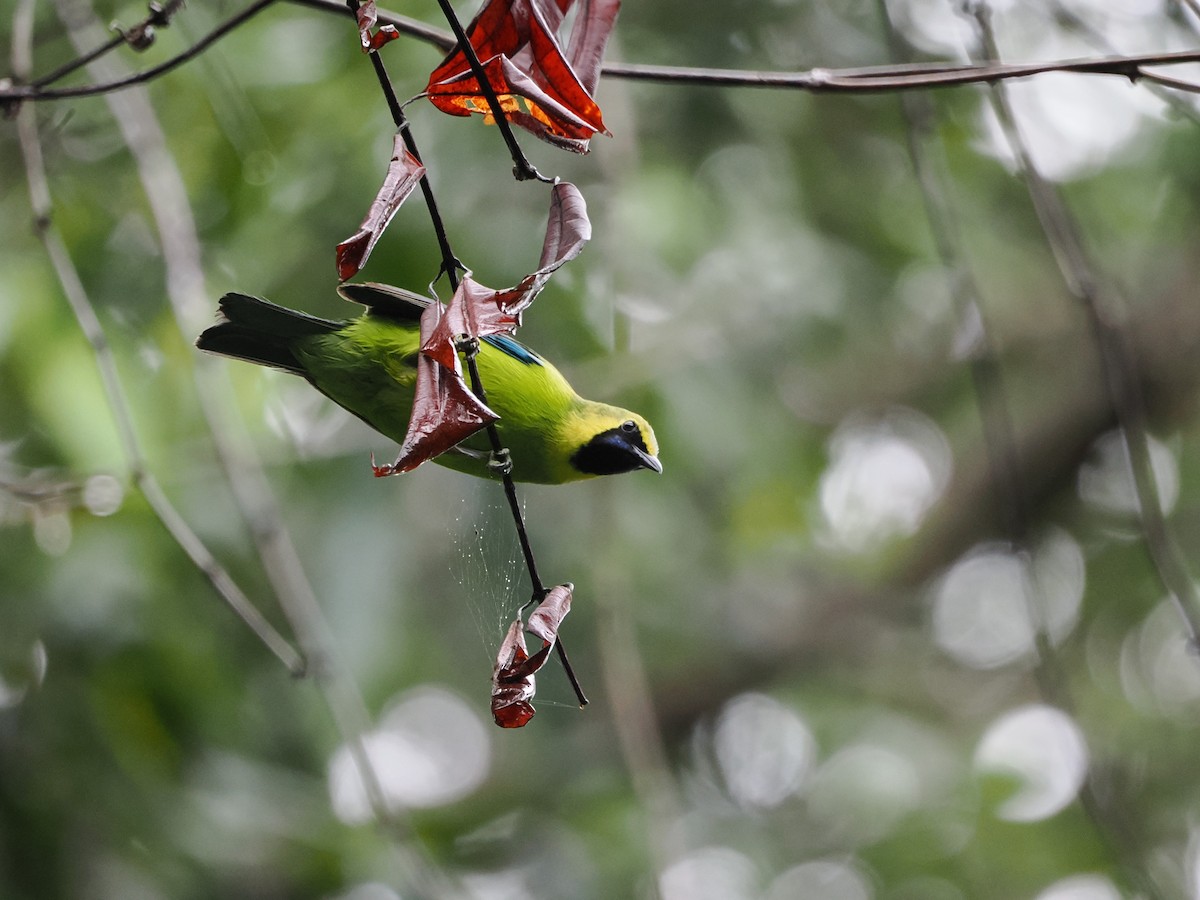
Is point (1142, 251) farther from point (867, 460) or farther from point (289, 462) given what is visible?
point (289, 462)

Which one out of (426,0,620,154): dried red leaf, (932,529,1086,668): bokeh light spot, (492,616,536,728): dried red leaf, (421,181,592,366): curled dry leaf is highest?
(932,529,1086,668): bokeh light spot

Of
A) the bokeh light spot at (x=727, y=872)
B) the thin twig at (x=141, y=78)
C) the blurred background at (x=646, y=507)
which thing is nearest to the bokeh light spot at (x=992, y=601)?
the blurred background at (x=646, y=507)

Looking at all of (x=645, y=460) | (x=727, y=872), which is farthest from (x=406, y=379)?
(x=727, y=872)

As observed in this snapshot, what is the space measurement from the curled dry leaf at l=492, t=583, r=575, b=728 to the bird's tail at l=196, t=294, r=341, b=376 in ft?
3.34

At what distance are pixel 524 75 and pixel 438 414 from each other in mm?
367

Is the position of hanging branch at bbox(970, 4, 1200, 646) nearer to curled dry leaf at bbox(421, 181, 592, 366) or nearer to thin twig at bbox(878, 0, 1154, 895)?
thin twig at bbox(878, 0, 1154, 895)

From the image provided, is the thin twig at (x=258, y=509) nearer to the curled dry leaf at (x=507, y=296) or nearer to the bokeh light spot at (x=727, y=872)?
the curled dry leaf at (x=507, y=296)

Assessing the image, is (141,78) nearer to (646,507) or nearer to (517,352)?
(517,352)

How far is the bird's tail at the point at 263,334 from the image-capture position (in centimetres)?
224

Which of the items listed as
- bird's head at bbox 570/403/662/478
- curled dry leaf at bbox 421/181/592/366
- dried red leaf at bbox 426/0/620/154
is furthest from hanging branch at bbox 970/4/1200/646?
curled dry leaf at bbox 421/181/592/366

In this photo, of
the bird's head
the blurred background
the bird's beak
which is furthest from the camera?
the blurred background

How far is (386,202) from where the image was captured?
1.19 m

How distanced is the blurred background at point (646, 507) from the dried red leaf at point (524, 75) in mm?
841

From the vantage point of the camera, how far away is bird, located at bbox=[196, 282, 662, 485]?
2.23 m
